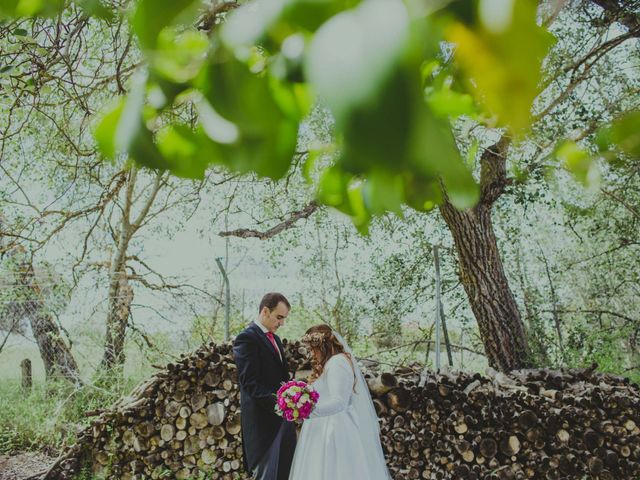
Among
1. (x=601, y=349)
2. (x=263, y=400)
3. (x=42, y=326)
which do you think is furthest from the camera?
(x=42, y=326)

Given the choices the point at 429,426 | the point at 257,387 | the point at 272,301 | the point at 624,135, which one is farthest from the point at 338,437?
the point at 624,135

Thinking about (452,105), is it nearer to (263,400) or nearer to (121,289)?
(263,400)

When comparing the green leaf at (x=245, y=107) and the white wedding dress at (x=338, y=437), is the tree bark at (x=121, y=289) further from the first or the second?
the green leaf at (x=245, y=107)

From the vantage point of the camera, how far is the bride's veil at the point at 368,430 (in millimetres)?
3141

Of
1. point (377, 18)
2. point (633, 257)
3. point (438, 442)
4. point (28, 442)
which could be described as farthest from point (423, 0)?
point (633, 257)

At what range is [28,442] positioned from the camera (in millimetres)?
5902

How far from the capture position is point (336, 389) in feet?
10.2

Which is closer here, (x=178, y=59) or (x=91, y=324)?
(x=178, y=59)

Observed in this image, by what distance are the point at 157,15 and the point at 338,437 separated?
119 inches

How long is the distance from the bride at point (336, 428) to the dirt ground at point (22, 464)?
316 centimetres

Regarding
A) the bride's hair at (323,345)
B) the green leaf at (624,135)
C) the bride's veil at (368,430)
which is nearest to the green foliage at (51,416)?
the bride's hair at (323,345)

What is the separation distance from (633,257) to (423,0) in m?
7.44

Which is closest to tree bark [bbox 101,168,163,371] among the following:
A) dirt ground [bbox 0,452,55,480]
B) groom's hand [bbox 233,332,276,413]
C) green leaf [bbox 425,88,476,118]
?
dirt ground [bbox 0,452,55,480]

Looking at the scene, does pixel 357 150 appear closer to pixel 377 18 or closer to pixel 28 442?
pixel 377 18
